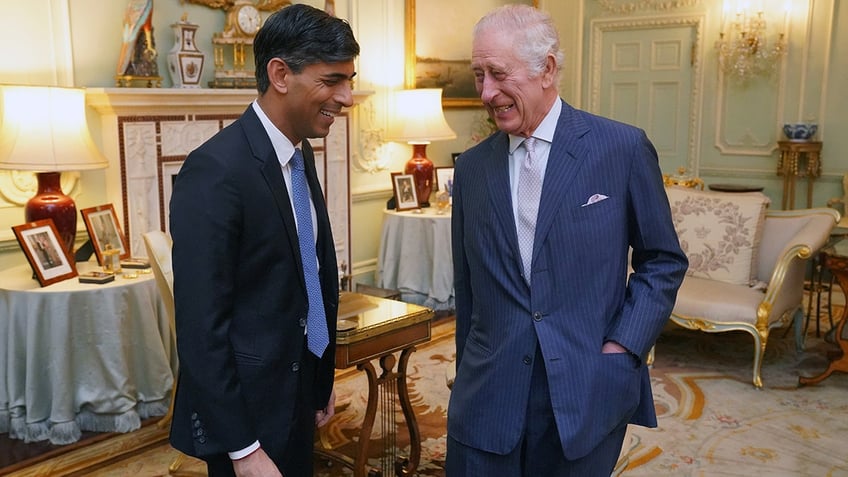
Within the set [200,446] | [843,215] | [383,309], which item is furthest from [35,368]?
[843,215]

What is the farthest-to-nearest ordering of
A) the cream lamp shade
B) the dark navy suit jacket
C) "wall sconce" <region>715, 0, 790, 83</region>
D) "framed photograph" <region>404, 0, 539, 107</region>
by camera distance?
"wall sconce" <region>715, 0, 790, 83</region> < "framed photograph" <region>404, 0, 539, 107</region> < the cream lamp shade < the dark navy suit jacket

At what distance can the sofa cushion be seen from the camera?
15.4 ft

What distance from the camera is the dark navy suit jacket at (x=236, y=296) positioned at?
1.46m

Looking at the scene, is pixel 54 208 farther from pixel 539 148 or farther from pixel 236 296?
pixel 539 148

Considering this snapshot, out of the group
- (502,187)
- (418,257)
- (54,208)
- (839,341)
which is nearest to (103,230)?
(54,208)

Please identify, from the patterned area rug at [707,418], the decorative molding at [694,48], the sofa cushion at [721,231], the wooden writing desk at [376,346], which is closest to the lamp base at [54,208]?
the patterned area rug at [707,418]

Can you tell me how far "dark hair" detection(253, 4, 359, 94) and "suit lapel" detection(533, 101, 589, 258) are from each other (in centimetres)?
48

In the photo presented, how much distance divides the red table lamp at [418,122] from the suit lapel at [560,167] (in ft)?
14.4

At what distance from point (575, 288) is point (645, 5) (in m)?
6.63

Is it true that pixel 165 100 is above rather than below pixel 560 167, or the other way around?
above

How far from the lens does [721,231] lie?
4.78m

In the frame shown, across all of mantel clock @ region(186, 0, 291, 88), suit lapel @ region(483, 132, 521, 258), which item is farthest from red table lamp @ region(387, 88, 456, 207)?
suit lapel @ region(483, 132, 521, 258)

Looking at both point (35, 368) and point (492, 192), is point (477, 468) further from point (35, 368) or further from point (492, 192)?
point (35, 368)

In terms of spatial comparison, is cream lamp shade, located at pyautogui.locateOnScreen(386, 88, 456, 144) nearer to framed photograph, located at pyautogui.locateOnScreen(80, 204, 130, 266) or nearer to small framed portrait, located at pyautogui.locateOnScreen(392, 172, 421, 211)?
small framed portrait, located at pyautogui.locateOnScreen(392, 172, 421, 211)
